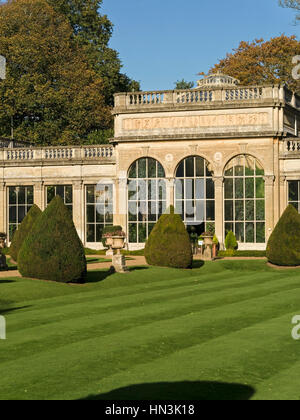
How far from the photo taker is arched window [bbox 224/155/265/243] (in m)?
44.2

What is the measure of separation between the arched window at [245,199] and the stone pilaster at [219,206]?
0.31 m

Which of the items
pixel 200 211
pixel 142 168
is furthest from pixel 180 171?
pixel 200 211

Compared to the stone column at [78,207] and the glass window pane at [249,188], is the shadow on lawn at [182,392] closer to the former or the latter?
the glass window pane at [249,188]

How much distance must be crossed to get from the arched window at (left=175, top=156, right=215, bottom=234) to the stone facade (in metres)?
0.08

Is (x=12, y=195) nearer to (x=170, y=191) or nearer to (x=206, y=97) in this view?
(x=170, y=191)

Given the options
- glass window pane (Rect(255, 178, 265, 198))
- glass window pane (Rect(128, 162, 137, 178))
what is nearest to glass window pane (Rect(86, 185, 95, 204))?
glass window pane (Rect(128, 162, 137, 178))

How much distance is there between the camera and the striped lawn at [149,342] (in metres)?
11.1

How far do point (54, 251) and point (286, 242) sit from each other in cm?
1212

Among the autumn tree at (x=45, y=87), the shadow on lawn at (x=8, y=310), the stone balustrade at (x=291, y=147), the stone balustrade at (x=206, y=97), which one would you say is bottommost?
the shadow on lawn at (x=8, y=310)

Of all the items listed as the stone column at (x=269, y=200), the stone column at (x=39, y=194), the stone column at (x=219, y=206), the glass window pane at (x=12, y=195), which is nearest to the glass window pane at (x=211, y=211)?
the stone column at (x=219, y=206)

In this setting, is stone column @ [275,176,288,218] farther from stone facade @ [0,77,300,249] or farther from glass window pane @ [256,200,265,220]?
glass window pane @ [256,200,265,220]

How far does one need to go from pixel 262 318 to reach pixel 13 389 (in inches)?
311

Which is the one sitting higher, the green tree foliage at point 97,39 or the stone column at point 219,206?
the green tree foliage at point 97,39

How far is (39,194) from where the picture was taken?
48750 millimetres
